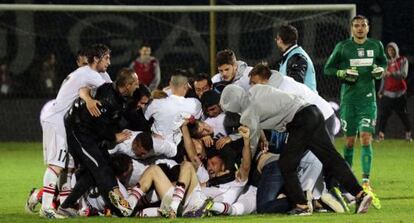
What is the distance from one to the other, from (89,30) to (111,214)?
Answer: 771 inches

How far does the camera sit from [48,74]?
27.7m

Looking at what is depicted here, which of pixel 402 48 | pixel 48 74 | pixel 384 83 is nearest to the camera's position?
pixel 384 83

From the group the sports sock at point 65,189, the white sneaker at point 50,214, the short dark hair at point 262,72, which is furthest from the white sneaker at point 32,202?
the short dark hair at point 262,72

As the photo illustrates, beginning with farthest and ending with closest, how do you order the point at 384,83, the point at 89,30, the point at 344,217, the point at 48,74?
the point at 89,30
the point at 48,74
the point at 384,83
the point at 344,217

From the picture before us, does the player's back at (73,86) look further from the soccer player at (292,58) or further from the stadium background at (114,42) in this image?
the stadium background at (114,42)

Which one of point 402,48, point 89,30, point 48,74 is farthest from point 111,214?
point 402,48

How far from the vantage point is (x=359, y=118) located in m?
14.2

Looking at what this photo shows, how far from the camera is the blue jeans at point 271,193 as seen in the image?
11.8 m

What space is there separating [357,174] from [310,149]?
5.56 meters

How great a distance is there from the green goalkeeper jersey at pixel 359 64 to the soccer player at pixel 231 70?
1.68 m

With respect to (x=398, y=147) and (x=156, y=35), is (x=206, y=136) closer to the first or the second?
(x=398, y=147)

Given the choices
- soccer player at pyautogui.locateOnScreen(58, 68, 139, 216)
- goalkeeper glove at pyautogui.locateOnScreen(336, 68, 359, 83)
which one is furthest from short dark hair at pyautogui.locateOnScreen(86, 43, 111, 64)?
goalkeeper glove at pyautogui.locateOnScreen(336, 68, 359, 83)

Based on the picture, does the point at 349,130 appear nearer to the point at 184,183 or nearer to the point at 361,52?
the point at 361,52

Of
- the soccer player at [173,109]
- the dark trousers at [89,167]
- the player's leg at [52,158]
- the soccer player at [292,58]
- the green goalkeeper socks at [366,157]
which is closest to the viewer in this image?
the dark trousers at [89,167]
